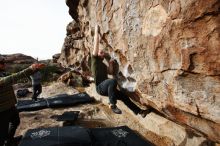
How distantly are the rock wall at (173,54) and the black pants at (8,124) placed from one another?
2.95 meters

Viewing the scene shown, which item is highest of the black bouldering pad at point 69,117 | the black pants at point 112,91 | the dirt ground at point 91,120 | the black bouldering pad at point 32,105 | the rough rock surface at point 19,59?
the rough rock surface at point 19,59

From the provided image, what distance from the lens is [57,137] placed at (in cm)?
577

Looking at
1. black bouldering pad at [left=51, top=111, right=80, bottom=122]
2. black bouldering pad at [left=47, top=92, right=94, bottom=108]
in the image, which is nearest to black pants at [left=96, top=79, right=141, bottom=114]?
black bouldering pad at [left=51, top=111, right=80, bottom=122]

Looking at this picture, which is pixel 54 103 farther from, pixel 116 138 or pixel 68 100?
pixel 116 138

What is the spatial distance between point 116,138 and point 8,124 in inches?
96.8

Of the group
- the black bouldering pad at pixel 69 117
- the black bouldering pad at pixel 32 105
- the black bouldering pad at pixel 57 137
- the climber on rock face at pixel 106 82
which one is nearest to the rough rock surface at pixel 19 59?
the black bouldering pad at pixel 32 105

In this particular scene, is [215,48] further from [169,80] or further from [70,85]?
[70,85]

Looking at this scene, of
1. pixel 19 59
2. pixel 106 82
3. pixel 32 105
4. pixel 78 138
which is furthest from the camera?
pixel 19 59

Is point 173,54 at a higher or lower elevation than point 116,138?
higher

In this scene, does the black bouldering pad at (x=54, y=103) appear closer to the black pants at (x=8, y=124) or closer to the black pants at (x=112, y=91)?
the black pants at (x=112, y=91)

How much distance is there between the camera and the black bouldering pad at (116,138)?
584 cm

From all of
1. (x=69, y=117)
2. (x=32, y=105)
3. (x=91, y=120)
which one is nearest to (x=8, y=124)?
(x=69, y=117)

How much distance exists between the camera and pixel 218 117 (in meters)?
4.30

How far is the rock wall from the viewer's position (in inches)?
162
